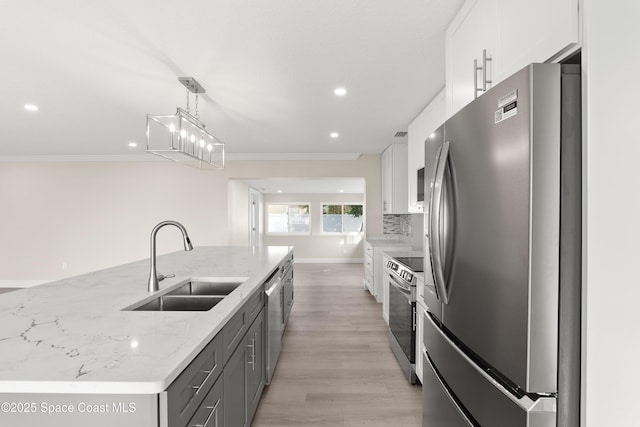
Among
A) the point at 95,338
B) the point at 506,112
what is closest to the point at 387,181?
the point at 506,112

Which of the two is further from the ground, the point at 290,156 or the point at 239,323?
→ the point at 290,156

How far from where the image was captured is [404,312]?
2.55m

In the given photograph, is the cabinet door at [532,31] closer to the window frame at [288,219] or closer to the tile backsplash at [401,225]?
the tile backsplash at [401,225]

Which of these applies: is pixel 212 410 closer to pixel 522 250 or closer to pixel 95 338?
pixel 95 338

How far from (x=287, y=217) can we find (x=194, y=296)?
8.54m

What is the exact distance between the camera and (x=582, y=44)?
0.84 meters

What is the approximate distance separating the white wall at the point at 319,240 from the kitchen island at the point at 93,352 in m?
A: 8.35

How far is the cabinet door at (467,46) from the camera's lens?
54.1 inches

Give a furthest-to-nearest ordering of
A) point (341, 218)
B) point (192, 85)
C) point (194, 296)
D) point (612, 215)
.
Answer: point (341, 218), point (192, 85), point (194, 296), point (612, 215)

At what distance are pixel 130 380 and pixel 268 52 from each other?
2069 millimetres

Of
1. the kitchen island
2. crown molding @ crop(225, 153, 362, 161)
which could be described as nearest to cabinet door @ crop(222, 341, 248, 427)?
the kitchen island

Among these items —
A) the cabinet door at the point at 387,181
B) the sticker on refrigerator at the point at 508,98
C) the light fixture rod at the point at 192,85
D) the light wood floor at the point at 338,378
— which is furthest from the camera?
the cabinet door at the point at 387,181

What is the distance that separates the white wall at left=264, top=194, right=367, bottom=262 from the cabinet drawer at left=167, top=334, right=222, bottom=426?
8681mm

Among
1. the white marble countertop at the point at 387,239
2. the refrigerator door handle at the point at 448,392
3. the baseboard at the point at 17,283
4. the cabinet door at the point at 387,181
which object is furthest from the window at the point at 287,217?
the refrigerator door handle at the point at 448,392
